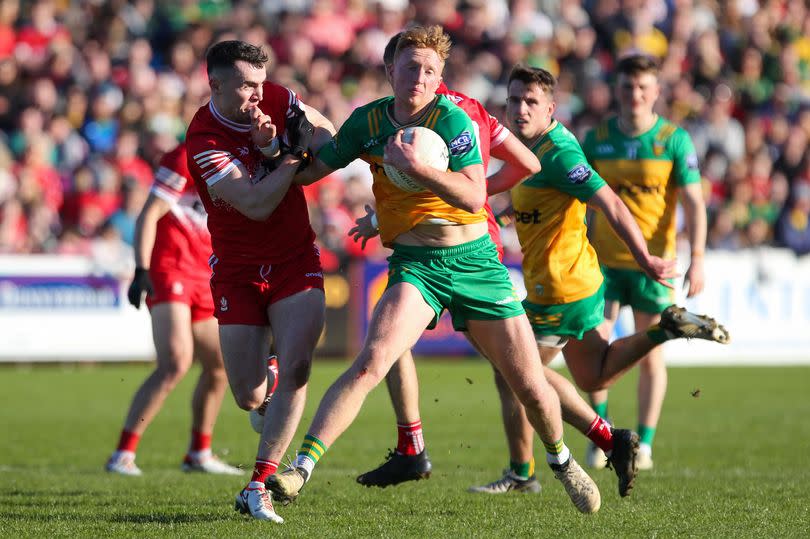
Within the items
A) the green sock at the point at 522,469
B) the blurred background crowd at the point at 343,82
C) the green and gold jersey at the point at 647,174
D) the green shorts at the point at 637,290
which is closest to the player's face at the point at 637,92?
the green and gold jersey at the point at 647,174

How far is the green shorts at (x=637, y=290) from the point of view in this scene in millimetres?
9242

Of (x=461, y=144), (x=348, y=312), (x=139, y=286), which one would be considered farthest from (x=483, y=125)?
(x=348, y=312)

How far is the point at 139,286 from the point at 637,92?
12.1ft

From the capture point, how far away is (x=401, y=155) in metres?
5.86

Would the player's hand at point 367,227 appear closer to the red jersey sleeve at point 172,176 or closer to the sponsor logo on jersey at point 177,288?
the red jersey sleeve at point 172,176

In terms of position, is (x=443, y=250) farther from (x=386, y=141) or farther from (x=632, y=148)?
(x=632, y=148)

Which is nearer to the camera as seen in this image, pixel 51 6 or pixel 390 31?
pixel 51 6

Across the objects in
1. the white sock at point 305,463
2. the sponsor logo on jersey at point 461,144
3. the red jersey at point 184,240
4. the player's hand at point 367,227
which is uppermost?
the sponsor logo on jersey at point 461,144

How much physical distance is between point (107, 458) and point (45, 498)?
235cm

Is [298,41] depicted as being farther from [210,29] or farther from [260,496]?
[260,496]

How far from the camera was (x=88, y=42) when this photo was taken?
19688mm

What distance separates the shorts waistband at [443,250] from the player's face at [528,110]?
49.3 inches

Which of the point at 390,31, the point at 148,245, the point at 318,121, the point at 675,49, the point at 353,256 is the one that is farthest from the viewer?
the point at 675,49

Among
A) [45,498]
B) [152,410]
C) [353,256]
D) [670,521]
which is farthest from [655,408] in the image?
[353,256]
